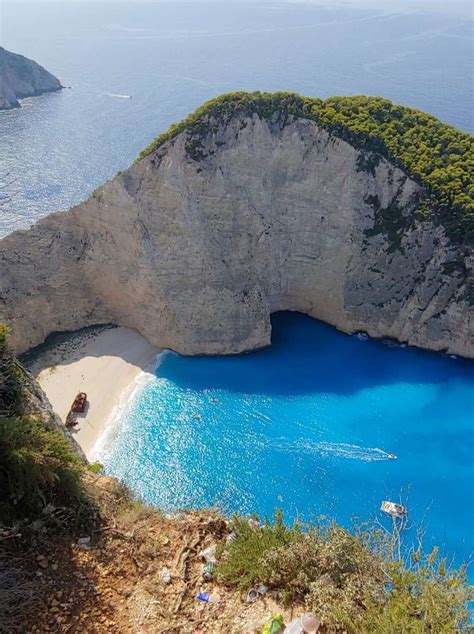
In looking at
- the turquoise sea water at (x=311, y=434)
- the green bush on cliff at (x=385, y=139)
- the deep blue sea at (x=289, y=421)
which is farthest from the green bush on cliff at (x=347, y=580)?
the green bush on cliff at (x=385, y=139)

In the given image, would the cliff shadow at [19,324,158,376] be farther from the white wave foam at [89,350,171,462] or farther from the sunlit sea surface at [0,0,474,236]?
the sunlit sea surface at [0,0,474,236]

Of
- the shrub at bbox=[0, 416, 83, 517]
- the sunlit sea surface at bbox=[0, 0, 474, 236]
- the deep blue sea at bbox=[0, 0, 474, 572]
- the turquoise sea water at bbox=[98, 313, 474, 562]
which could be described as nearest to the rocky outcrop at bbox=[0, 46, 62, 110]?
the sunlit sea surface at bbox=[0, 0, 474, 236]

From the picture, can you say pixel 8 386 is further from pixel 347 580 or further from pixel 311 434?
pixel 311 434

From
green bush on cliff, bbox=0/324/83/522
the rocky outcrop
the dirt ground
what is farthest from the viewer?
the rocky outcrop

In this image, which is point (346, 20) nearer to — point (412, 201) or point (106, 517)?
point (412, 201)

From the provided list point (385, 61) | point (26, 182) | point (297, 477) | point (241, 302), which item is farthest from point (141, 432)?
point (385, 61)

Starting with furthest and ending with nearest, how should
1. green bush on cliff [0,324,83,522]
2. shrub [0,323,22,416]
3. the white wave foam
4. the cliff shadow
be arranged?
the cliff shadow, the white wave foam, shrub [0,323,22,416], green bush on cliff [0,324,83,522]

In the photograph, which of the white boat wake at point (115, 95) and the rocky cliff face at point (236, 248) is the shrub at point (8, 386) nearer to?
the rocky cliff face at point (236, 248)
